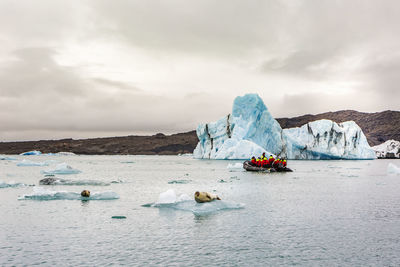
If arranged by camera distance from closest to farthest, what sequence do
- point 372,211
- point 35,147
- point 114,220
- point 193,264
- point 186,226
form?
point 193,264, point 186,226, point 114,220, point 372,211, point 35,147

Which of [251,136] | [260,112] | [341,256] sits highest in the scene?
[260,112]

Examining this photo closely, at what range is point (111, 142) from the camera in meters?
176

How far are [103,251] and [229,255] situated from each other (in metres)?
2.61

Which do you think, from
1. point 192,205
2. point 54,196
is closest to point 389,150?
point 192,205

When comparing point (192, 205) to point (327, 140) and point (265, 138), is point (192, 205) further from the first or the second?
point (327, 140)

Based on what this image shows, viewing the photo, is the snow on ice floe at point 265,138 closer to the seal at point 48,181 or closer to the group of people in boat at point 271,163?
the group of people in boat at point 271,163

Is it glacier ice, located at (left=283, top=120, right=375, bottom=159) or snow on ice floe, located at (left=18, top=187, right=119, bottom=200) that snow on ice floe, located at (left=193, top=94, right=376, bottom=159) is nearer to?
glacier ice, located at (left=283, top=120, right=375, bottom=159)

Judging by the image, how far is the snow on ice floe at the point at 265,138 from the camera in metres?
58.3

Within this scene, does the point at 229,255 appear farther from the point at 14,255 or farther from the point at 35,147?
the point at 35,147

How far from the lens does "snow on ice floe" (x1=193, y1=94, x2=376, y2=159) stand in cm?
5831

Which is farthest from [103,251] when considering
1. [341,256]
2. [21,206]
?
[21,206]

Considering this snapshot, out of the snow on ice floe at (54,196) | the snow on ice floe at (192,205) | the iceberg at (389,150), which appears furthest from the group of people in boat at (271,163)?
the iceberg at (389,150)

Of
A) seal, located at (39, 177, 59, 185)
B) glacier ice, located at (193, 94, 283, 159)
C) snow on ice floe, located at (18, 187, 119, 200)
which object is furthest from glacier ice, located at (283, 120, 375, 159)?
snow on ice floe, located at (18, 187, 119, 200)

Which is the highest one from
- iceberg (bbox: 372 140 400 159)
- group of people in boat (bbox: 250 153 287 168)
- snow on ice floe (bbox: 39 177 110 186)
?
iceberg (bbox: 372 140 400 159)
